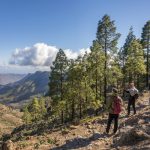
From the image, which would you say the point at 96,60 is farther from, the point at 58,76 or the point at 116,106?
the point at 116,106

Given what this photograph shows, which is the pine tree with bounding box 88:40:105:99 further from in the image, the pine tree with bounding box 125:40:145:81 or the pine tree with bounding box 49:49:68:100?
the pine tree with bounding box 125:40:145:81

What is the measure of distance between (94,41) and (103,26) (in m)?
2.57

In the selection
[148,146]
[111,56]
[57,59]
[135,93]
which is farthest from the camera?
[57,59]

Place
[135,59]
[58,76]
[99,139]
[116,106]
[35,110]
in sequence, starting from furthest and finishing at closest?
[35,110], [135,59], [58,76], [116,106], [99,139]

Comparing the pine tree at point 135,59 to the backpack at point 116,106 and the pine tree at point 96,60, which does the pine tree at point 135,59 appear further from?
the backpack at point 116,106

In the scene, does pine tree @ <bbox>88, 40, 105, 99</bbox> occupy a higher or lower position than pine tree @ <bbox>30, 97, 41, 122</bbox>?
higher

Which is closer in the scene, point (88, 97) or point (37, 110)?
point (88, 97)

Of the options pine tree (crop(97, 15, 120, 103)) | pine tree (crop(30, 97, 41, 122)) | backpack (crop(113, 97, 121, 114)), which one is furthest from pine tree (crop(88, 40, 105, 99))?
pine tree (crop(30, 97, 41, 122))

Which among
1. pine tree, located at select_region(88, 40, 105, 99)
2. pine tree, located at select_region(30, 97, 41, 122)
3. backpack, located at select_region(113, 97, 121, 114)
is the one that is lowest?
pine tree, located at select_region(30, 97, 41, 122)

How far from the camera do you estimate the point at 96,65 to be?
142 ft

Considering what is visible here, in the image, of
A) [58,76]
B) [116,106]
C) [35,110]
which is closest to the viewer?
[116,106]

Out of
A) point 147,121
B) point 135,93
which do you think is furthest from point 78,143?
point 135,93

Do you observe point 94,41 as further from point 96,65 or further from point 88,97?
point 88,97

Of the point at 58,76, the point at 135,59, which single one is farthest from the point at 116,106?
the point at 135,59
